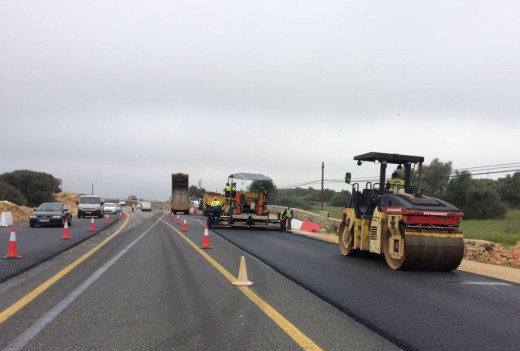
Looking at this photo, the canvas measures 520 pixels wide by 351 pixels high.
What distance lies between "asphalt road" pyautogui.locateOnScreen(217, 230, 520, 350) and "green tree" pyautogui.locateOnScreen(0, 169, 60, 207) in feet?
Result: 205

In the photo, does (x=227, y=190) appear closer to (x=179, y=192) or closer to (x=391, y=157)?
(x=391, y=157)

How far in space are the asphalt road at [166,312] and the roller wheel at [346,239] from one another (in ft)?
11.3

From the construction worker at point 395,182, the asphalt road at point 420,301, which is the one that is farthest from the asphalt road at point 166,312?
the construction worker at point 395,182

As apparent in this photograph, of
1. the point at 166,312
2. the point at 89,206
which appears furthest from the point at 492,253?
the point at 89,206

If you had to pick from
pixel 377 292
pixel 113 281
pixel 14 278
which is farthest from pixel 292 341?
pixel 14 278

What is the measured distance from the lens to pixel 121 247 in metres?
14.8

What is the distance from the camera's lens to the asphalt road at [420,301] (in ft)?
17.6

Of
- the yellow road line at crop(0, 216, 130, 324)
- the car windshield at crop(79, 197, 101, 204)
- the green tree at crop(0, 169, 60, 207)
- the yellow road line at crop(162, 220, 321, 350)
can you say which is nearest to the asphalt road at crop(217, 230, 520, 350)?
the yellow road line at crop(162, 220, 321, 350)

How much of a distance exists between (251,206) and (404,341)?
21648 mm

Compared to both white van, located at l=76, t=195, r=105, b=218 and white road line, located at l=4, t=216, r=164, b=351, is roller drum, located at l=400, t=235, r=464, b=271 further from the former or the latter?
white van, located at l=76, t=195, r=105, b=218

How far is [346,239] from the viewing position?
13.5 metres

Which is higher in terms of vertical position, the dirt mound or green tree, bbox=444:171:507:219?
green tree, bbox=444:171:507:219

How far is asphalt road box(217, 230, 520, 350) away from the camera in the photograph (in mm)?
5352

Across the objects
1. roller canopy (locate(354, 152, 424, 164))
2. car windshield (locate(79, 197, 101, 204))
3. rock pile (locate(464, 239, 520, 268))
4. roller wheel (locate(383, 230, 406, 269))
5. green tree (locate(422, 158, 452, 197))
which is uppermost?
green tree (locate(422, 158, 452, 197))
